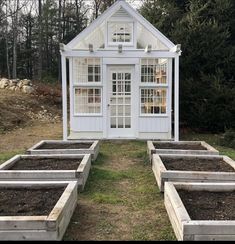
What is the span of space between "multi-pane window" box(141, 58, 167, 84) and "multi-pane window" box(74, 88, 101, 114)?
152cm

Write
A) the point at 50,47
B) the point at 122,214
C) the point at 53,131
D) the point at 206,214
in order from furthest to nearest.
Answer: the point at 50,47 → the point at 53,131 → the point at 122,214 → the point at 206,214

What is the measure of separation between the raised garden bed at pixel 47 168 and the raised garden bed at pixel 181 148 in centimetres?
185

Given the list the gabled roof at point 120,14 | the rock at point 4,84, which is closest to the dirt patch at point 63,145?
the gabled roof at point 120,14

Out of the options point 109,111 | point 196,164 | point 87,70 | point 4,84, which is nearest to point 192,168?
point 196,164

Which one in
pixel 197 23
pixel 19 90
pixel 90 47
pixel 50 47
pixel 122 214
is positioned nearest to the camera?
pixel 122 214

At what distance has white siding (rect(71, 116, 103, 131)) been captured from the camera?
40.4ft

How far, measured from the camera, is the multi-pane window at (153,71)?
12.3 metres

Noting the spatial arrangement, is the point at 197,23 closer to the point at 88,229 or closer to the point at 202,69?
the point at 202,69

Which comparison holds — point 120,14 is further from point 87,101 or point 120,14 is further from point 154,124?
point 154,124

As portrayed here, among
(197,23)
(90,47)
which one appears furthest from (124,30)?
(197,23)

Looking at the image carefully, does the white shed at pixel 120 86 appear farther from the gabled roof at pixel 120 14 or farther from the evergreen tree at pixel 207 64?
the evergreen tree at pixel 207 64

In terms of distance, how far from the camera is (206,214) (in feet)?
15.5

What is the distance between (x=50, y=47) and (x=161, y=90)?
2490 centimetres

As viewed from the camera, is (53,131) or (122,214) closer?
(122,214)
